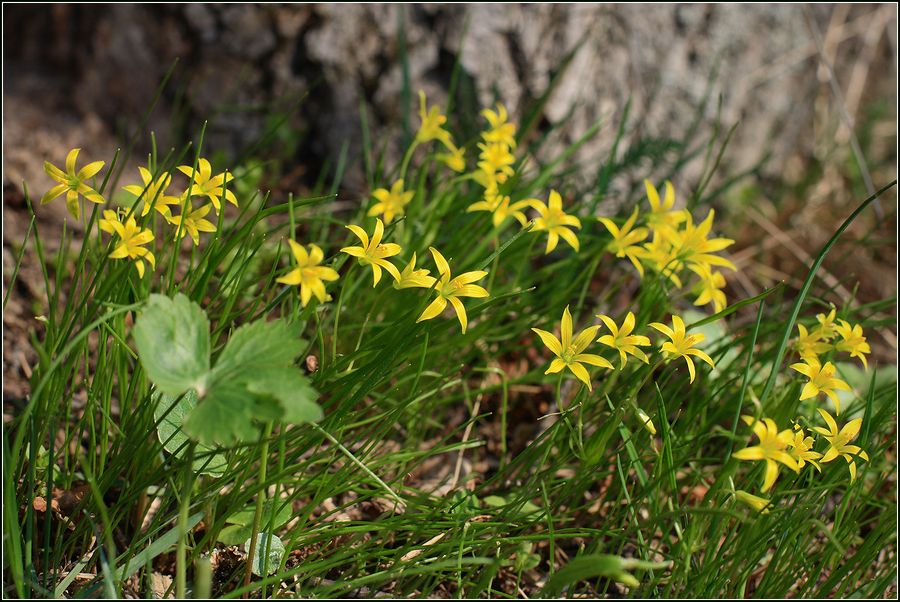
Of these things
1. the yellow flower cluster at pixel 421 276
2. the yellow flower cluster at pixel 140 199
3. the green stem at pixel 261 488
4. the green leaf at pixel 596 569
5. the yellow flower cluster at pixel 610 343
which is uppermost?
the yellow flower cluster at pixel 140 199

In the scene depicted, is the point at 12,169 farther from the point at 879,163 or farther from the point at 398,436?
the point at 879,163

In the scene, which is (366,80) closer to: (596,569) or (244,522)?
(244,522)

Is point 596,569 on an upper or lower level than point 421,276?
lower

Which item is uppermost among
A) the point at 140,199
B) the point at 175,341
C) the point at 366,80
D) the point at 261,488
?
the point at 366,80

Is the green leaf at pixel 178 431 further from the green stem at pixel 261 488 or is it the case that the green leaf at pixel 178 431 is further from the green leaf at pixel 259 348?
the green leaf at pixel 259 348

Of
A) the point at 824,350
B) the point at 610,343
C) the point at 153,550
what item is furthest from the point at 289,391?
the point at 824,350

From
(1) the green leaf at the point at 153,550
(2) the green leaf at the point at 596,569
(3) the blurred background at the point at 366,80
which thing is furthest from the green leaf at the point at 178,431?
(3) the blurred background at the point at 366,80

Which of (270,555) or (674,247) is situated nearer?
(270,555)

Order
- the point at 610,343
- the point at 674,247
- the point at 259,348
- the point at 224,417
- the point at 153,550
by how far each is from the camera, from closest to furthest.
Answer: the point at 224,417
the point at 259,348
the point at 153,550
the point at 610,343
the point at 674,247
